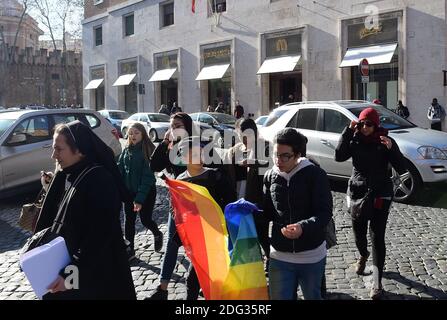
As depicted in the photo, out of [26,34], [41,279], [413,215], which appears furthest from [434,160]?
[26,34]

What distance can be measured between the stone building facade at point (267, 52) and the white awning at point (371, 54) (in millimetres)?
43

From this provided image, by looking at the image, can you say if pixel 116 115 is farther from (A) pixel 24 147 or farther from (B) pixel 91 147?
(B) pixel 91 147

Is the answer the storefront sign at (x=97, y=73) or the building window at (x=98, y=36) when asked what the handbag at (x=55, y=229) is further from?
the building window at (x=98, y=36)

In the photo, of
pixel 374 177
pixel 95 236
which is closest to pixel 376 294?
pixel 374 177

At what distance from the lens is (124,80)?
34.6 metres

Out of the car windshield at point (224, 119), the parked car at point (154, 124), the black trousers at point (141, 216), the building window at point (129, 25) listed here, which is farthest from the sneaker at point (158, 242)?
the building window at point (129, 25)

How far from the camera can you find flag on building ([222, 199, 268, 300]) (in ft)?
9.57

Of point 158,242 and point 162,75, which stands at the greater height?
point 162,75

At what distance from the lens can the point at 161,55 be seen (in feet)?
103

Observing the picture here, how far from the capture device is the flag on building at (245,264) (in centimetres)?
292

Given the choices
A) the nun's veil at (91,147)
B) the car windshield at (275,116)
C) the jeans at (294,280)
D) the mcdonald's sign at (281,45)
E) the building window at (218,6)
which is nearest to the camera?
the nun's veil at (91,147)

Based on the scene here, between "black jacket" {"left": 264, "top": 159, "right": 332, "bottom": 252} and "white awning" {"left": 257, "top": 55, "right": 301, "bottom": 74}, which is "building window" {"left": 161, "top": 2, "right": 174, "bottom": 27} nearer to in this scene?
"white awning" {"left": 257, "top": 55, "right": 301, "bottom": 74}

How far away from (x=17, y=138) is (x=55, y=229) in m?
6.46

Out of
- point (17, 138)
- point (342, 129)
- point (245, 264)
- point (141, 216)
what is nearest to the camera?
point (245, 264)
